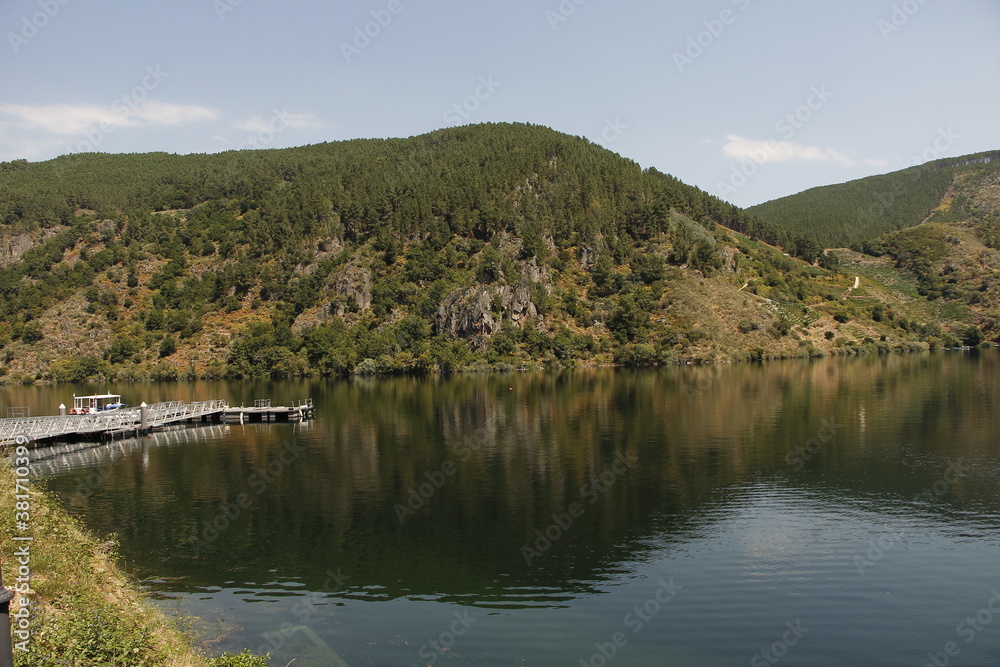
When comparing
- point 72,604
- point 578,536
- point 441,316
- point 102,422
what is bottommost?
point 578,536

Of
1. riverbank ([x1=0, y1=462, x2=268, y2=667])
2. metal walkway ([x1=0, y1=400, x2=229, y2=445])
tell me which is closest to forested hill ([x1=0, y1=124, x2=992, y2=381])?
metal walkway ([x1=0, y1=400, x2=229, y2=445])

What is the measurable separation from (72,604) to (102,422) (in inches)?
2328

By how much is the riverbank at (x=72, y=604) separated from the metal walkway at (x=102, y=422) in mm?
36076

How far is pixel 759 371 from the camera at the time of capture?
133250 millimetres

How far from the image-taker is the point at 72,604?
2219cm

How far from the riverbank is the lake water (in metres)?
2.97

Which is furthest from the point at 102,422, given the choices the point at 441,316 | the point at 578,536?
the point at 441,316

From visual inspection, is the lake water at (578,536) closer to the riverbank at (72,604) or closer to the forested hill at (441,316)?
the riverbank at (72,604)

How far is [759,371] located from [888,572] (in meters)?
106

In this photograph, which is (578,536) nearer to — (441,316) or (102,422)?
(102,422)

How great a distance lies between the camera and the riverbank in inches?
666

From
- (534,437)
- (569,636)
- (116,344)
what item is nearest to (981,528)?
(569,636)

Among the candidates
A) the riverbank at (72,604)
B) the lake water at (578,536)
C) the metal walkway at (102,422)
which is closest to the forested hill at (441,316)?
the metal walkway at (102,422)

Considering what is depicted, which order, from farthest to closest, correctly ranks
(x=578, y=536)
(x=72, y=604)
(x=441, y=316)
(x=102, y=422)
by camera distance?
1. (x=441, y=316)
2. (x=102, y=422)
3. (x=578, y=536)
4. (x=72, y=604)
